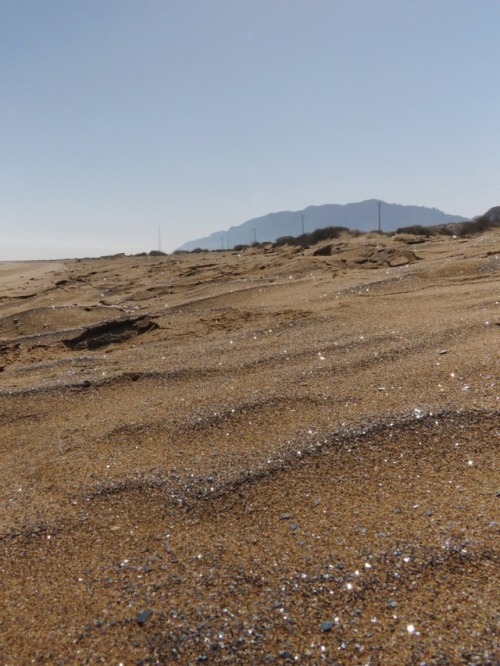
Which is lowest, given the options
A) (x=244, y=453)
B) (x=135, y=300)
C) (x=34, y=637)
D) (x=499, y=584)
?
(x=34, y=637)

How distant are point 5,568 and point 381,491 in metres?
1.37

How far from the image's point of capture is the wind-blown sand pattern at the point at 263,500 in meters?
1.44

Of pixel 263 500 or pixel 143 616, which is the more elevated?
pixel 263 500

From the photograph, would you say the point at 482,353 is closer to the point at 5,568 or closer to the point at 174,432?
the point at 174,432

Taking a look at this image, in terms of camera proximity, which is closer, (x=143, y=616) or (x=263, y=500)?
(x=143, y=616)

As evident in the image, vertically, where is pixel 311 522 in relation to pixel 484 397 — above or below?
below

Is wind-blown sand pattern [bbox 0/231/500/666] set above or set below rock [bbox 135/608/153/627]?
above

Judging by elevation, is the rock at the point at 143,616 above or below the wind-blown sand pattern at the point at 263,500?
below

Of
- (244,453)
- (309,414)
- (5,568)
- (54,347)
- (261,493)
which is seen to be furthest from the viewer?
(54,347)

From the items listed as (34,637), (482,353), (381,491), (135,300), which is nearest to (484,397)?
(482,353)

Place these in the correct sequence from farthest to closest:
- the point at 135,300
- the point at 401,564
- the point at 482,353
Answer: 1. the point at 135,300
2. the point at 482,353
3. the point at 401,564

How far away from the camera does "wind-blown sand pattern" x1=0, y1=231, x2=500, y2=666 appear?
144 cm

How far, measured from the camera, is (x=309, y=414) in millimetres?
2512

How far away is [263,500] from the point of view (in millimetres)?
1966
